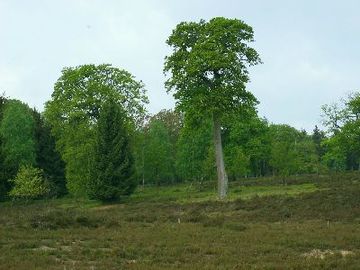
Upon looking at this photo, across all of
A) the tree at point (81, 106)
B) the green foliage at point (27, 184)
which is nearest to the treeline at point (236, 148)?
the tree at point (81, 106)

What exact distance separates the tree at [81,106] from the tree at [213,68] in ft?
35.6

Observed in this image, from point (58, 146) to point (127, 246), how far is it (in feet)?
114

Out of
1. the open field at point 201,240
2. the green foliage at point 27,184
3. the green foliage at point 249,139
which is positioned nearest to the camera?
the open field at point 201,240

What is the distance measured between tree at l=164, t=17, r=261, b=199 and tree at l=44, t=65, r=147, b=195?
10863 millimetres

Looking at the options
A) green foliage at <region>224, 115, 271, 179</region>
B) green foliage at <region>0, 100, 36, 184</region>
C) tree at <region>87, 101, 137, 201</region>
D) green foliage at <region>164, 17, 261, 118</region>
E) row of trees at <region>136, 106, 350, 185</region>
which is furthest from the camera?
green foliage at <region>224, 115, 271, 179</region>

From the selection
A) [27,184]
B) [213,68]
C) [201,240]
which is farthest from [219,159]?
[27,184]

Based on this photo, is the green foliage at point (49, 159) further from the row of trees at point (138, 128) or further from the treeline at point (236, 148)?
the treeline at point (236, 148)

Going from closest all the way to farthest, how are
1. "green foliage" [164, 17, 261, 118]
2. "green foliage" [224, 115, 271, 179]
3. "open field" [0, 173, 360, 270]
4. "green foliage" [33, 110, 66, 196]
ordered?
"open field" [0, 173, 360, 270]
"green foliage" [164, 17, 261, 118]
"green foliage" [33, 110, 66, 196]
"green foliage" [224, 115, 271, 179]

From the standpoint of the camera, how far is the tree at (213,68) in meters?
Answer: 39.4

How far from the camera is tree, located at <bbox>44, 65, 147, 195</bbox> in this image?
49781 mm

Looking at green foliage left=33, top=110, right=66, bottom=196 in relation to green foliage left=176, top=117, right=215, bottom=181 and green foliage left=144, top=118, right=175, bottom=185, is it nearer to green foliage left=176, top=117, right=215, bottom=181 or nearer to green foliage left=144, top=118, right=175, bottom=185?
green foliage left=144, top=118, right=175, bottom=185

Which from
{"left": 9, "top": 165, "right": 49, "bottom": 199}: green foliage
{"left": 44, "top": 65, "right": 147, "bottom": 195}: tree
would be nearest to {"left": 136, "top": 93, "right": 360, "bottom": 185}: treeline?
{"left": 44, "top": 65, "right": 147, "bottom": 195}: tree

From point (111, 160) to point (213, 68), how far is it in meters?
15.0

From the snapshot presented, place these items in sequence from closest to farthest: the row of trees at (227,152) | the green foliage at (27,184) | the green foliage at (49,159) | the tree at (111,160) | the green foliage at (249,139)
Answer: the tree at (111,160)
the green foliage at (27,184)
the row of trees at (227,152)
the green foliage at (49,159)
the green foliage at (249,139)
